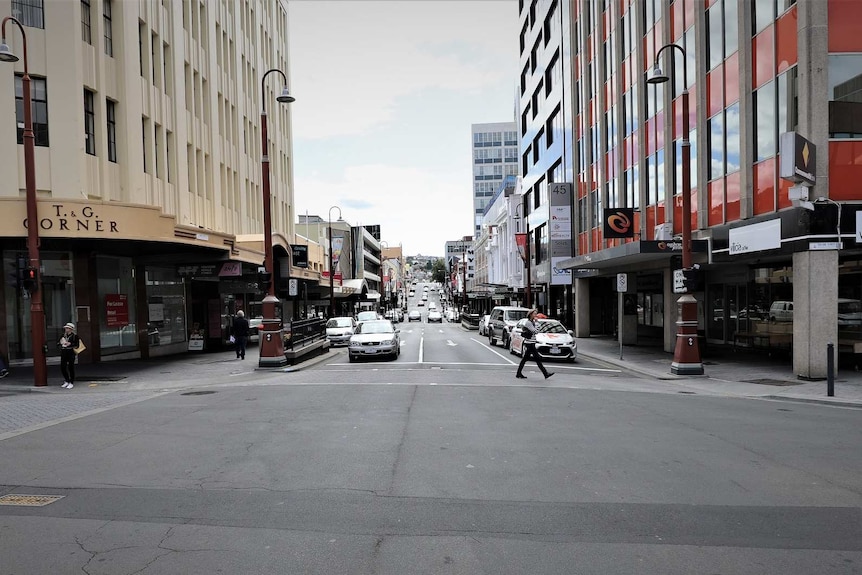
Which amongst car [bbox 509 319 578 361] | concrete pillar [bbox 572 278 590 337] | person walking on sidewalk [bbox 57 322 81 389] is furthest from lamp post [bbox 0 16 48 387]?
concrete pillar [bbox 572 278 590 337]

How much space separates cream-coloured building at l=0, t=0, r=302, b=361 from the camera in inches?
726

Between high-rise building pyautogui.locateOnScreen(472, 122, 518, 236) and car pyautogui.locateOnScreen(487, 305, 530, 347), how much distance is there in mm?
108152

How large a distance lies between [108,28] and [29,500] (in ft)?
67.4

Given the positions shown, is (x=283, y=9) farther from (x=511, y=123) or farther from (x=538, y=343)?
(x=511, y=123)

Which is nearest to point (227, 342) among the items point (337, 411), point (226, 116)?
point (226, 116)

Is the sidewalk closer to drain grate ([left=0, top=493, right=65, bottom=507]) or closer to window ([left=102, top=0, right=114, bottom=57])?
drain grate ([left=0, top=493, right=65, bottom=507])

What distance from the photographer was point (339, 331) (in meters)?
31.1

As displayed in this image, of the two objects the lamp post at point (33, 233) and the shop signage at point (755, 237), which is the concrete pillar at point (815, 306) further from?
the lamp post at point (33, 233)

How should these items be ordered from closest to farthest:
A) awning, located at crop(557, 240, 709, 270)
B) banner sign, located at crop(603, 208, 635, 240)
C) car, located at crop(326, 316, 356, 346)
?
awning, located at crop(557, 240, 709, 270), banner sign, located at crop(603, 208, 635, 240), car, located at crop(326, 316, 356, 346)

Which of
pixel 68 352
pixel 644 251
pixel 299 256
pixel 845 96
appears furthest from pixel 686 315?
pixel 299 256

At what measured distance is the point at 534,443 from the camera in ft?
27.6

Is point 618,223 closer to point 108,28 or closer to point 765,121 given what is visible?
point 765,121

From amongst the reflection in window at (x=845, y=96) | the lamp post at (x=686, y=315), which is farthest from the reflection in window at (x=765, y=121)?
the lamp post at (x=686, y=315)

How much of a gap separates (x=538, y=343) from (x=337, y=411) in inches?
473
